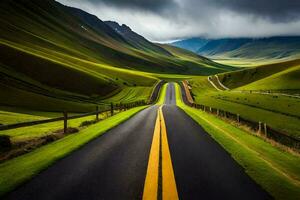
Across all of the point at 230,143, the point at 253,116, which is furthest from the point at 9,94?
the point at 230,143

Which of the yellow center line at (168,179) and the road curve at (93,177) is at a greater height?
the yellow center line at (168,179)

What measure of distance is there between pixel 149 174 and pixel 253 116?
3486 cm

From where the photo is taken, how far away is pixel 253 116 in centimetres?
4009

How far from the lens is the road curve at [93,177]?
21.6ft

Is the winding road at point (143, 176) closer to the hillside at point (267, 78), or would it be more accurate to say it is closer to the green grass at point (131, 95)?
the green grass at point (131, 95)

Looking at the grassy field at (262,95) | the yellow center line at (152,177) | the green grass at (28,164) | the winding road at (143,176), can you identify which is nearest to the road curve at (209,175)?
the winding road at (143,176)

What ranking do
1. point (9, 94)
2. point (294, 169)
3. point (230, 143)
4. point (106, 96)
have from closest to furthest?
point (294, 169) → point (230, 143) → point (9, 94) → point (106, 96)

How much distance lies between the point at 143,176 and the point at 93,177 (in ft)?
4.37

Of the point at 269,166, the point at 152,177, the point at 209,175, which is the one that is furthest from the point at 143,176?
the point at 269,166

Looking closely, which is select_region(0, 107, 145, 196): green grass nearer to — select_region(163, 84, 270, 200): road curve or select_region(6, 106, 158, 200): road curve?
select_region(6, 106, 158, 200): road curve

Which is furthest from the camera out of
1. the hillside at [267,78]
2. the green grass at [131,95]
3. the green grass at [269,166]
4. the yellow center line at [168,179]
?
the hillside at [267,78]

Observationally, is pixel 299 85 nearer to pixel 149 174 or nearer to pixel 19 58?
pixel 19 58

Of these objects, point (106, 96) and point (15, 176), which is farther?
point (106, 96)

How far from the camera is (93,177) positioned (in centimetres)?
785
